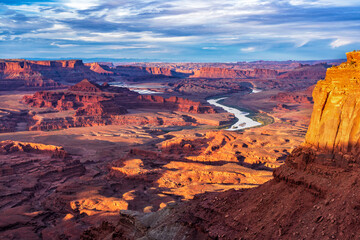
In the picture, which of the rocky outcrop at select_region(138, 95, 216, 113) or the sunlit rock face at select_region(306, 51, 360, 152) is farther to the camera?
the rocky outcrop at select_region(138, 95, 216, 113)

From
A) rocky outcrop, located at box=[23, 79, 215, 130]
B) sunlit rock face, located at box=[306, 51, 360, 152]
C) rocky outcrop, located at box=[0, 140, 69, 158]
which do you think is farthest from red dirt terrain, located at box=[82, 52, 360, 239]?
rocky outcrop, located at box=[23, 79, 215, 130]

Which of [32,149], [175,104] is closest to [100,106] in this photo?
[175,104]

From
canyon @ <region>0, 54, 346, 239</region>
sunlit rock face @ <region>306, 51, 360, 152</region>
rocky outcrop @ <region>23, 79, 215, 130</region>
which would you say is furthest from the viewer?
rocky outcrop @ <region>23, 79, 215, 130</region>

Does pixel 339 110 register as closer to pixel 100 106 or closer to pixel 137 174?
pixel 137 174

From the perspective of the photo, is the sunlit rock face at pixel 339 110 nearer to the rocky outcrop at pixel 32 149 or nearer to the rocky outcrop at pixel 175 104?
the rocky outcrop at pixel 32 149

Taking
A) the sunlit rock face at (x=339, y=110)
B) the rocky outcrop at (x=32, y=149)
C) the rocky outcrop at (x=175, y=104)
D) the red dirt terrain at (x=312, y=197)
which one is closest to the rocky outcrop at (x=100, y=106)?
the rocky outcrop at (x=175, y=104)

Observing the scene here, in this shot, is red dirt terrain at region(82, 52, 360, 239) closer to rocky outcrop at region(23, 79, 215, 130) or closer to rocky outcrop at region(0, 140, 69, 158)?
rocky outcrop at region(0, 140, 69, 158)

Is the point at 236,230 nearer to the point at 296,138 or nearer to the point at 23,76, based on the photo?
the point at 296,138
